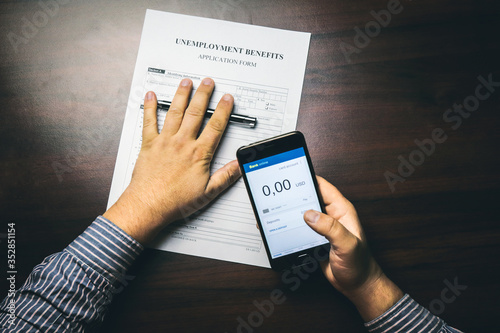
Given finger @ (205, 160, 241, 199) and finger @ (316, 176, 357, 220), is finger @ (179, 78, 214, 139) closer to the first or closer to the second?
finger @ (205, 160, 241, 199)

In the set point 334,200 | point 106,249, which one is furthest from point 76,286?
point 334,200

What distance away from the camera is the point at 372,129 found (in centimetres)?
74

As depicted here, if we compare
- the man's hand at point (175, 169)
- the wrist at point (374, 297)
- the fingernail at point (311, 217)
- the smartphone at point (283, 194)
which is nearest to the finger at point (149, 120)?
the man's hand at point (175, 169)

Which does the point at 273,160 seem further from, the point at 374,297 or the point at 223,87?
the point at 374,297

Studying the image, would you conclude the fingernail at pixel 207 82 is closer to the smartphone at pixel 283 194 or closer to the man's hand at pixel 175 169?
the man's hand at pixel 175 169

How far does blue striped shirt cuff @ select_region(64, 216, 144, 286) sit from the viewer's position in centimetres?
65

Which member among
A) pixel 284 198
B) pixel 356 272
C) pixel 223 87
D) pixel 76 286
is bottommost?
pixel 76 286

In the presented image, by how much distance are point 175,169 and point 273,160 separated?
0.21 m

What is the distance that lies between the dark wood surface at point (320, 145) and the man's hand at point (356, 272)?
44mm

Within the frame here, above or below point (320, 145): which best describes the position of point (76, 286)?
below

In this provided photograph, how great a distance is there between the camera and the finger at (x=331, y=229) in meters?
0.59

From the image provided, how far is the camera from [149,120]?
72 cm

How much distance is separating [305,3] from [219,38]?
22 centimetres

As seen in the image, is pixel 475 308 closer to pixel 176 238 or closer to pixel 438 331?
pixel 438 331
